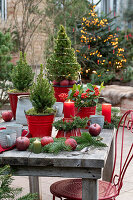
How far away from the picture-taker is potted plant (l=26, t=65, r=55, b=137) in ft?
5.86

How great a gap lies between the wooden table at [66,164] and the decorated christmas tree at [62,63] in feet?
5.03

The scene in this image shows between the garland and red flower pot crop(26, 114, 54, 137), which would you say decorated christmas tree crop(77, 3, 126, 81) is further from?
the garland

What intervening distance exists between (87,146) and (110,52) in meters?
6.95

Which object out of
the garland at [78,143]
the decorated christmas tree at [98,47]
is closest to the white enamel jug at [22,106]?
the garland at [78,143]

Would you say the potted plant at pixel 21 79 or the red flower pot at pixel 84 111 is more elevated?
the potted plant at pixel 21 79

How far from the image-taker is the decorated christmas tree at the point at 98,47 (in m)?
8.15

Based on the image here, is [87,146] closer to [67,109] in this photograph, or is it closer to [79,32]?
[67,109]

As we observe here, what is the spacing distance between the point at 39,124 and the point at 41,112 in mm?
87

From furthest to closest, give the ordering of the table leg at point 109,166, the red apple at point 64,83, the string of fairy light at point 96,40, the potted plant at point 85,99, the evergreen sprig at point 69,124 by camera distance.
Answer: the string of fairy light at point 96,40, the red apple at point 64,83, the table leg at point 109,166, the potted plant at point 85,99, the evergreen sprig at point 69,124

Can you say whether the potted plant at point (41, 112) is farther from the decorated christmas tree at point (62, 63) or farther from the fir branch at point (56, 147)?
the decorated christmas tree at point (62, 63)

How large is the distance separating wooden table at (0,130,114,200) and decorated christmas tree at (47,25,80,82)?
5.03 feet

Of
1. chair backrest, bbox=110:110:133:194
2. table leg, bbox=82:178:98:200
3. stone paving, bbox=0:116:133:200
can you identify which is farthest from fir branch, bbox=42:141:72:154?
stone paving, bbox=0:116:133:200

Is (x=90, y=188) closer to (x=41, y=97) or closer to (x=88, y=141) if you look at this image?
(x=88, y=141)

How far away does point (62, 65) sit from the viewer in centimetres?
300
